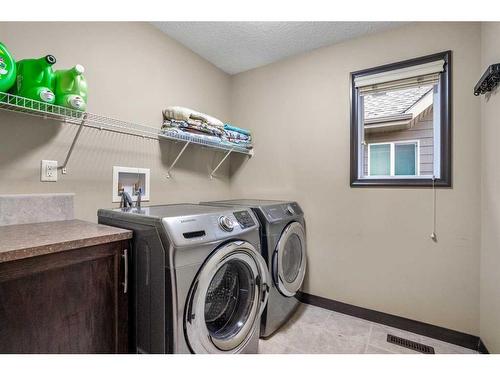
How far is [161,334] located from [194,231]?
48 cm

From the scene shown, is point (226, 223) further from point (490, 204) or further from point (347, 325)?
point (490, 204)

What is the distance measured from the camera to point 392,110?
2207mm

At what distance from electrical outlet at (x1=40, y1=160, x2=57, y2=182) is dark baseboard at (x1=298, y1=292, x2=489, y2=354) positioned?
2.07 meters

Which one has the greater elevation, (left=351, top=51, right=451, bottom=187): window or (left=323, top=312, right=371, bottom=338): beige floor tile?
(left=351, top=51, right=451, bottom=187): window

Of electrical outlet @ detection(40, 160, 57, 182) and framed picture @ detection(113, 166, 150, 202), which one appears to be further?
framed picture @ detection(113, 166, 150, 202)

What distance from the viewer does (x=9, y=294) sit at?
843 mm

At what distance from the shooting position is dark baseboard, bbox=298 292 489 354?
5.55ft

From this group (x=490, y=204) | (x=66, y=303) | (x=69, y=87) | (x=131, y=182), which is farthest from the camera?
(x=131, y=182)

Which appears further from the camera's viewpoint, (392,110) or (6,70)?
(392,110)

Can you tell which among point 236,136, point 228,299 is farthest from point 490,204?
point 236,136

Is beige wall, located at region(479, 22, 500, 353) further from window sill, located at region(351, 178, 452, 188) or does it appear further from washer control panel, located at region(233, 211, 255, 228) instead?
washer control panel, located at region(233, 211, 255, 228)

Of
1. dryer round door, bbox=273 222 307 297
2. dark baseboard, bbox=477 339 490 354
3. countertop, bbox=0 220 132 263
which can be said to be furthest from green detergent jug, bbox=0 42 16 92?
dark baseboard, bbox=477 339 490 354

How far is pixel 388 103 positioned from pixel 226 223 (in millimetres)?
1849
